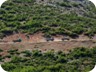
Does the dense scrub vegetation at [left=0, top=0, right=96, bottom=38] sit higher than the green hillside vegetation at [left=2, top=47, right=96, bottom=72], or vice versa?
the dense scrub vegetation at [left=0, top=0, right=96, bottom=38]

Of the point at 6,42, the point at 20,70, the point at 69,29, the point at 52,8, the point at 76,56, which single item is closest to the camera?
the point at 20,70

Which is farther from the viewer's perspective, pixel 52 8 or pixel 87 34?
pixel 52 8

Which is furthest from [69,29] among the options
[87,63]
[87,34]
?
[87,63]

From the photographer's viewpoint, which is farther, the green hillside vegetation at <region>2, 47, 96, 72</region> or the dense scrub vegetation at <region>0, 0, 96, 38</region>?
the dense scrub vegetation at <region>0, 0, 96, 38</region>

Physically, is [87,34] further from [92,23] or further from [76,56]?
[76,56]

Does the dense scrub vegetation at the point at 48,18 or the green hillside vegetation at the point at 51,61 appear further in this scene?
the dense scrub vegetation at the point at 48,18
